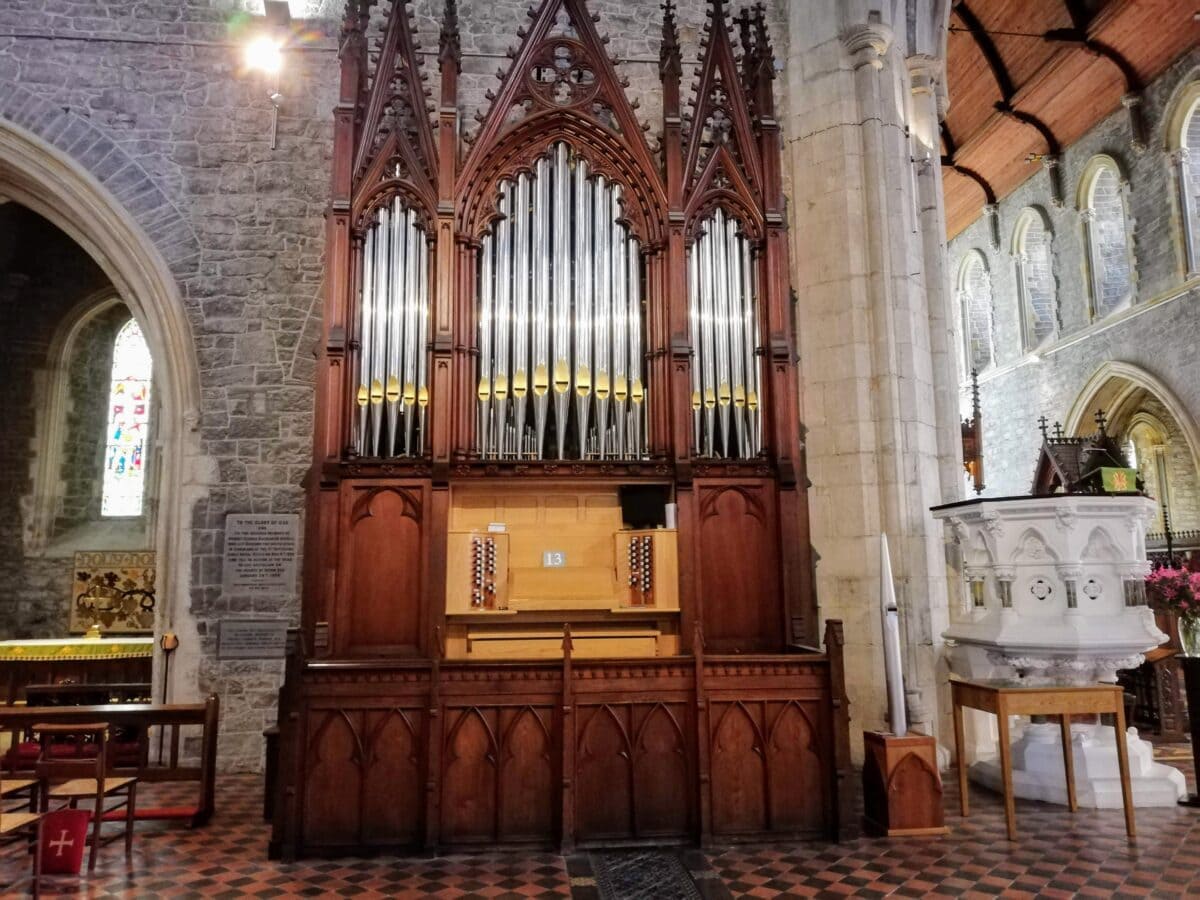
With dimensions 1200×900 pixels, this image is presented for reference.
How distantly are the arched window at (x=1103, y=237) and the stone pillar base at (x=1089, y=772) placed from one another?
11.5 metres

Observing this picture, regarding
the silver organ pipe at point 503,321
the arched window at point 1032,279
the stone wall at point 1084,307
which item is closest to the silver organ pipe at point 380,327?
the silver organ pipe at point 503,321

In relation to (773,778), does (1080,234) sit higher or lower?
higher

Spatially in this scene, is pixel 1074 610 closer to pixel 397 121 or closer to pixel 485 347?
pixel 485 347

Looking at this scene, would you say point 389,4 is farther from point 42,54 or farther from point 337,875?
point 337,875

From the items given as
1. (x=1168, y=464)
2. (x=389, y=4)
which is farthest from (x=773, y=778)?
(x=1168, y=464)

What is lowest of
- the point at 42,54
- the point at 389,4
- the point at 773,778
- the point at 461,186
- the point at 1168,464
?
the point at 773,778

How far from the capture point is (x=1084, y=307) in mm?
15539

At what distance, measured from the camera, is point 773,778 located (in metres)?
5.09

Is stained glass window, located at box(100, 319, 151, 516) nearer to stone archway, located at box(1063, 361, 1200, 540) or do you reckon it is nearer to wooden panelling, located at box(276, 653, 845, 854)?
wooden panelling, located at box(276, 653, 845, 854)

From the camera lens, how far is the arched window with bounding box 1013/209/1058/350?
17109 millimetres

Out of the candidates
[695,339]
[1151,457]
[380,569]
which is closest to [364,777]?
[380,569]

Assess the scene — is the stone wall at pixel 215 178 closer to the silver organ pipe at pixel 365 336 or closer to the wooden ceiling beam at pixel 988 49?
the silver organ pipe at pixel 365 336

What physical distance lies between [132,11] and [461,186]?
12.2 feet

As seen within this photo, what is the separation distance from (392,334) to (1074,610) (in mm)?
5111
